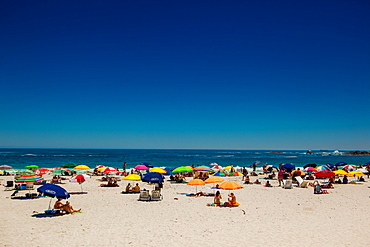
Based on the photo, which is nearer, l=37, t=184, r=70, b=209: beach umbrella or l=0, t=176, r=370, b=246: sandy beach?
l=0, t=176, r=370, b=246: sandy beach

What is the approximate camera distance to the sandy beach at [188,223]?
9438 millimetres

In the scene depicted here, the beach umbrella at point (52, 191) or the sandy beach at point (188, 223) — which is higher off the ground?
the beach umbrella at point (52, 191)

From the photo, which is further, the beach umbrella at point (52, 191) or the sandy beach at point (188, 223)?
the beach umbrella at point (52, 191)

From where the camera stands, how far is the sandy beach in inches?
372

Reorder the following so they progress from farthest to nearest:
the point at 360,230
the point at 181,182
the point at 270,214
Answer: the point at 181,182, the point at 270,214, the point at 360,230

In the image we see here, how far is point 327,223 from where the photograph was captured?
39.0 feet

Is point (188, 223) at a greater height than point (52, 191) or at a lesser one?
lesser

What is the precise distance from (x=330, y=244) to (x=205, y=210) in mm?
6243

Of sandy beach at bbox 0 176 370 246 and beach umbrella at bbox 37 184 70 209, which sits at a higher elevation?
beach umbrella at bbox 37 184 70 209

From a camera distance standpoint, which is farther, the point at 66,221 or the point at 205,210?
the point at 205,210

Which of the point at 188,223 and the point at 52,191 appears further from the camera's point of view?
the point at 52,191

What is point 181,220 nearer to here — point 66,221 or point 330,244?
point 66,221

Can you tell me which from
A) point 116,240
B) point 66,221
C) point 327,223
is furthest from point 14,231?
point 327,223

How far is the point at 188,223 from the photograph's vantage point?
38.4 ft
